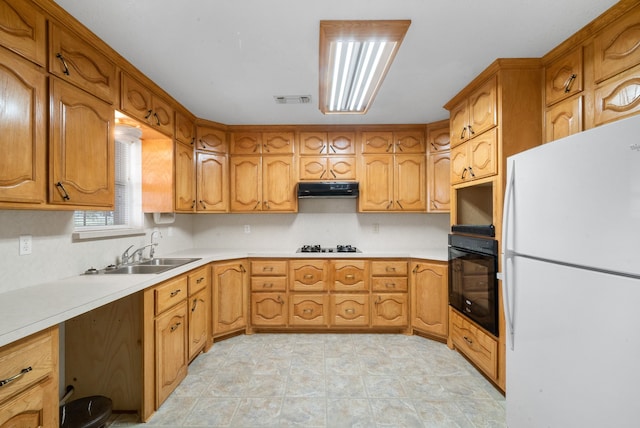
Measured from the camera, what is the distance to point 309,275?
2924 mm

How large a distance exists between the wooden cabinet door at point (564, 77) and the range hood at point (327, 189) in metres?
1.79

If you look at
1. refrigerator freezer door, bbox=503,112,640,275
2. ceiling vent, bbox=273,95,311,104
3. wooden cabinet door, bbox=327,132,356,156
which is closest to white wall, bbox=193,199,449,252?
wooden cabinet door, bbox=327,132,356,156

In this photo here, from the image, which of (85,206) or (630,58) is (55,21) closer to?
(85,206)

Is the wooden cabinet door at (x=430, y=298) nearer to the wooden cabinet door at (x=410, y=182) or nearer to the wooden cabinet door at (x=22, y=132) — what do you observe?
the wooden cabinet door at (x=410, y=182)

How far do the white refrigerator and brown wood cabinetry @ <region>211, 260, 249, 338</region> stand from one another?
2.34m

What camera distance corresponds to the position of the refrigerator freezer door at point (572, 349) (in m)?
0.87

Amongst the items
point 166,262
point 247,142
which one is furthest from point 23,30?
point 247,142

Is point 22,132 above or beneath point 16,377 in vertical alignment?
above

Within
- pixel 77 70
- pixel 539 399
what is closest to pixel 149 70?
pixel 77 70

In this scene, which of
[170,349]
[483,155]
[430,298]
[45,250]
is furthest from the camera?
[430,298]

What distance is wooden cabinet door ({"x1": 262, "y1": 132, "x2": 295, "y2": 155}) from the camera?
3.17 metres

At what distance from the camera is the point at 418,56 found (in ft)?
5.91

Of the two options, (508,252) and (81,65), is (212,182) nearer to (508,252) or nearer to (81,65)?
(81,65)

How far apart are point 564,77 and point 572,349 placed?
65.1 inches
